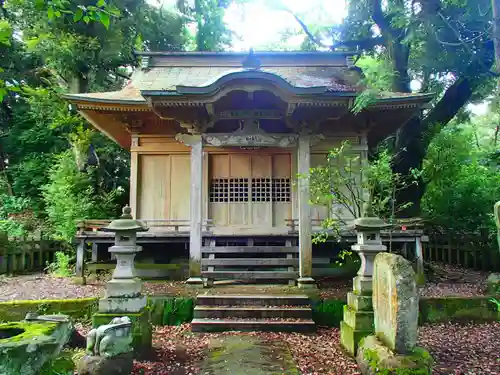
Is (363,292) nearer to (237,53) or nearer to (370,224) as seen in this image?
(370,224)

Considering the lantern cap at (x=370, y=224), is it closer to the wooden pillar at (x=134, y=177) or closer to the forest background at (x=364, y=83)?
the forest background at (x=364, y=83)

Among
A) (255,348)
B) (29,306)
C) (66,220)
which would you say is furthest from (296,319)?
(66,220)

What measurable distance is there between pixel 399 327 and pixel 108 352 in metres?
3.25

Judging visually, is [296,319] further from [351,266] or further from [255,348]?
[351,266]

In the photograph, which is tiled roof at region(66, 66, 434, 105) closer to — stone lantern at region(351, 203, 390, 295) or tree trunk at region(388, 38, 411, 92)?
tree trunk at region(388, 38, 411, 92)

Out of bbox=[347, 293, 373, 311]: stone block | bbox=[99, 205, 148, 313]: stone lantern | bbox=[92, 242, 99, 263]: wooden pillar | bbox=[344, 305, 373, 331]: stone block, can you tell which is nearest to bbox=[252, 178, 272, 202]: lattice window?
bbox=[92, 242, 99, 263]: wooden pillar

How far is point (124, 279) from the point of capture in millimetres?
5461

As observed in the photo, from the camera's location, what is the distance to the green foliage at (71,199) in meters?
11.5

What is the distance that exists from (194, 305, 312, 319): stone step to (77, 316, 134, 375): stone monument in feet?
8.26

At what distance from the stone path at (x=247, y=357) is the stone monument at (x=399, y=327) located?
121cm

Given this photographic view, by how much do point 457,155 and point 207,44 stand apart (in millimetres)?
14156

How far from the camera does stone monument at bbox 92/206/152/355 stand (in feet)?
17.0

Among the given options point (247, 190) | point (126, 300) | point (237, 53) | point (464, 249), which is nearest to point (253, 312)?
point (126, 300)

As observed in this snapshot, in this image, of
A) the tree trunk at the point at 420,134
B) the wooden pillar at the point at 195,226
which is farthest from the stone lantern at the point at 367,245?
the tree trunk at the point at 420,134
